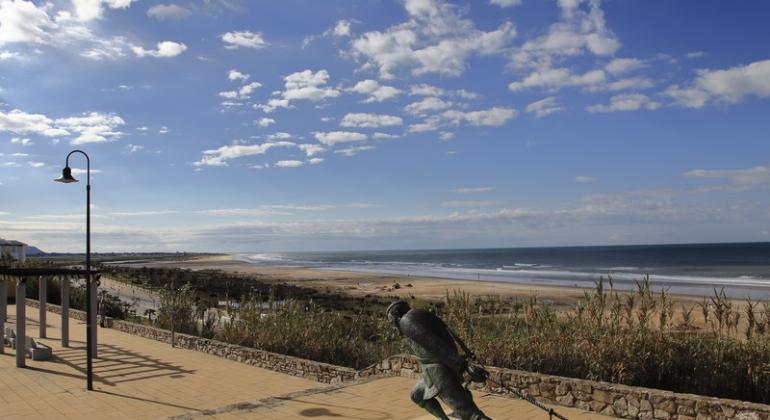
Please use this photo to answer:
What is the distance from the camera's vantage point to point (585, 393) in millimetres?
7148

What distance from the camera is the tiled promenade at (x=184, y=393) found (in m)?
7.43

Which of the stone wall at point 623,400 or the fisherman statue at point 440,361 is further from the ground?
the fisherman statue at point 440,361

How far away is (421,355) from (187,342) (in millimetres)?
10010

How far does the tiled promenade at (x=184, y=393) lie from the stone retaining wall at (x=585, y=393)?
223mm

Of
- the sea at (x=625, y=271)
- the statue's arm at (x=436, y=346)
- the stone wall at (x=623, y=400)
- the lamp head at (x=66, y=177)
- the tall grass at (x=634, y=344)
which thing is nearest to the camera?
the statue's arm at (x=436, y=346)

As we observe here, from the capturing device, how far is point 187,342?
13.4 meters

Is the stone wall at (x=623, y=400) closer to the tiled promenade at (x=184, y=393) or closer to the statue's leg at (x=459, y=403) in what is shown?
the tiled promenade at (x=184, y=393)

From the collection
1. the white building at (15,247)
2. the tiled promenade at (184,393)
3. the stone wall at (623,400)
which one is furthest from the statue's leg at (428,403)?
the white building at (15,247)

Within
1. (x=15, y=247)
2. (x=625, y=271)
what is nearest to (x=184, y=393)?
(x=15, y=247)

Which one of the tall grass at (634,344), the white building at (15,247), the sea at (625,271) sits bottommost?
the sea at (625,271)

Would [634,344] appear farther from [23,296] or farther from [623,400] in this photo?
[23,296]

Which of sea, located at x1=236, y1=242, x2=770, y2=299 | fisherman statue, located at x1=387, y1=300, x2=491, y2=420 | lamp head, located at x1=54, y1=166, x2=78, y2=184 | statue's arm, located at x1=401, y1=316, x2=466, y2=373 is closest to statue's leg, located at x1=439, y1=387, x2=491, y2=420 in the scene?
fisherman statue, located at x1=387, y1=300, x2=491, y2=420

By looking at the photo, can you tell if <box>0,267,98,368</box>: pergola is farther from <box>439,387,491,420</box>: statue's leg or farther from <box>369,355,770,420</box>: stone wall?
<box>439,387,491,420</box>: statue's leg

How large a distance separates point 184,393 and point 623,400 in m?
6.62
